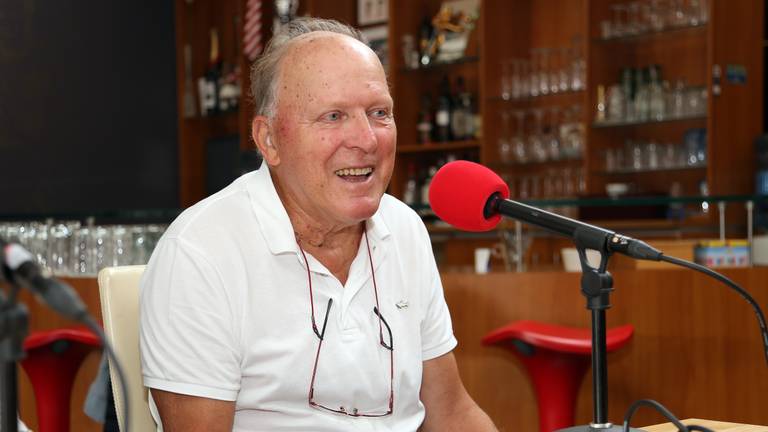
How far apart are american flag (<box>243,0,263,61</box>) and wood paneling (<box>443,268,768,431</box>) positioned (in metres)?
4.01

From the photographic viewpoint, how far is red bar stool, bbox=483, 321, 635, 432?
111 inches

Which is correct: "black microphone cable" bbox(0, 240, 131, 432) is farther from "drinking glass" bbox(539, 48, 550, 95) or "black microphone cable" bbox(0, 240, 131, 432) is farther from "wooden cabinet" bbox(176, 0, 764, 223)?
"drinking glass" bbox(539, 48, 550, 95)

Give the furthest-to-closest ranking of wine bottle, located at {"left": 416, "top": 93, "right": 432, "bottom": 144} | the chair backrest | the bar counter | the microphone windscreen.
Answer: wine bottle, located at {"left": 416, "top": 93, "right": 432, "bottom": 144} → the bar counter → the chair backrest → the microphone windscreen

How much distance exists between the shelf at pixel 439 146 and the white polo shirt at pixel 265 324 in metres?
4.13

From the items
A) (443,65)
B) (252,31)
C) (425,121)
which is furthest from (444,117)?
(252,31)

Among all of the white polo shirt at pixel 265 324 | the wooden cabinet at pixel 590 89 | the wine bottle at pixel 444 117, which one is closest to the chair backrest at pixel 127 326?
the white polo shirt at pixel 265 324

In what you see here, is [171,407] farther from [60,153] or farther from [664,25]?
[60,153]

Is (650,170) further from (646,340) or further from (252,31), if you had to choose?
(252,31)

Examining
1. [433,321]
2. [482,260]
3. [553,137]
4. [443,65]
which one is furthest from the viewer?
[443,65]

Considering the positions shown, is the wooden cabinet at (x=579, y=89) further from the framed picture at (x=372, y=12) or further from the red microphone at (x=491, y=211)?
the red microphone at (x=491, y=211)

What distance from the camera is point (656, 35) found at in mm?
5328

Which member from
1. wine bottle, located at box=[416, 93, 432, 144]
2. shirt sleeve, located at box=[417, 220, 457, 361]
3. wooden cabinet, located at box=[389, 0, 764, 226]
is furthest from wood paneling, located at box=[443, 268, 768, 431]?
wine bottle, located at box=[416, 93, 432, 144]

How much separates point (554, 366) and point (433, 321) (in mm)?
1116

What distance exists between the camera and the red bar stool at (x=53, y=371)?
3074mm
